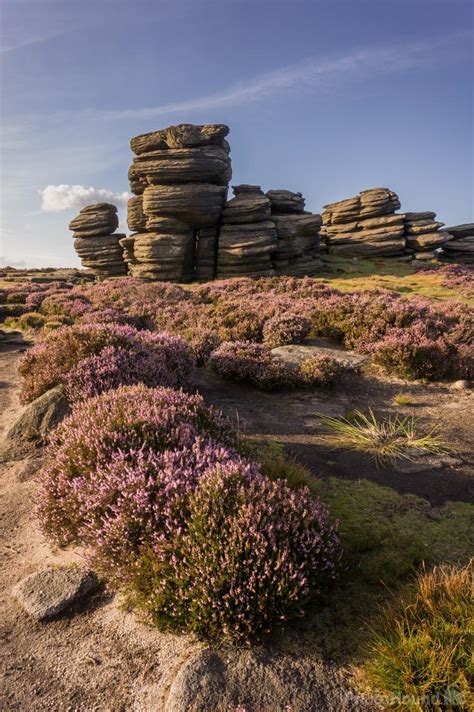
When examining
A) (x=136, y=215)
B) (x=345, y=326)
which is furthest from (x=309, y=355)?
(x=136, y=215)

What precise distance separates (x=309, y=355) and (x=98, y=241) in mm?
41315

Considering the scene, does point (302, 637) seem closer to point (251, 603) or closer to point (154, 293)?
point (251, 603)

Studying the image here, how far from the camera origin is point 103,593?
14.1ft

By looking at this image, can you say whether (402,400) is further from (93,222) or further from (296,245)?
(93,222)

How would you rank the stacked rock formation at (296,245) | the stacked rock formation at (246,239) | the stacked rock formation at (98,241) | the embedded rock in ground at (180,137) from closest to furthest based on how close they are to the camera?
the stacked rock formation at (246,239) → the embedded rock in ground at (180,137) → the stacked rock formation at (296,245) → the stacked rock formation at (98,241)

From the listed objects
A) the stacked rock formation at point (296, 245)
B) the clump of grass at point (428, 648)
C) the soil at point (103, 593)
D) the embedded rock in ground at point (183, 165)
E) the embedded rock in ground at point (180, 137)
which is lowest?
the soil at point (103, 593)

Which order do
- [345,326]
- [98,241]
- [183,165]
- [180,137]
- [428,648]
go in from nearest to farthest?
[428,648], [345,326], [183,165], [180,137], [98,241]

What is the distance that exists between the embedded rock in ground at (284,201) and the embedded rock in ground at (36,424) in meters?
45.6

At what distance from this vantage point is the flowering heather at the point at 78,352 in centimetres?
916

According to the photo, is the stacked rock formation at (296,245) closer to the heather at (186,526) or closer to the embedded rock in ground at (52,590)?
the heather at (186,526)

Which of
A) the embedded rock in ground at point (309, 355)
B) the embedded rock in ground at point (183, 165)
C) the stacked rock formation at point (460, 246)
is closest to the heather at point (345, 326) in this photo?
the embedded rock in ground at point (309, 355)

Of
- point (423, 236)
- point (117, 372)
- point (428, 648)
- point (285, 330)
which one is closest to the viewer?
point (428, 648)

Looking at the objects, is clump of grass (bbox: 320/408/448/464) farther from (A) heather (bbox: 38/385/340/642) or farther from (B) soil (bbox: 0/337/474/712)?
(A) heather (bbox: 38/385/340/642)

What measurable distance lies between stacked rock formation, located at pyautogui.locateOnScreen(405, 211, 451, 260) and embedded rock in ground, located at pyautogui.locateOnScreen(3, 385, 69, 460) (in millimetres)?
49110
